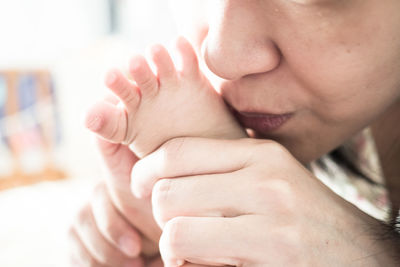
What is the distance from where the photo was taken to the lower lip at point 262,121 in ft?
1.84

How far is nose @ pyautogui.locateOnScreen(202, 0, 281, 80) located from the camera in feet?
1.53

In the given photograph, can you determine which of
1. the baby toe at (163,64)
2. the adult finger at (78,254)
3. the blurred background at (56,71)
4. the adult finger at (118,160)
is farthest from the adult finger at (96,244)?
the blurred background at (56,71)

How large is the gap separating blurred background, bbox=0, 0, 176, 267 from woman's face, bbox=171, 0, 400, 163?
6.45 ft

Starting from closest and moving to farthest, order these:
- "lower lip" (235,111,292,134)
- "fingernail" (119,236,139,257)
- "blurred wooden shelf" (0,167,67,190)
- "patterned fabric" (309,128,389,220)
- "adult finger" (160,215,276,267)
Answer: "adult finger" (160,215,276,267) → "lower lip" (235,111,292,134) → "fingernail" (119,236,139,257) → "patterned fabric" (309,128,389,220) → "blurred wooden shelf" (0,167,67,190)

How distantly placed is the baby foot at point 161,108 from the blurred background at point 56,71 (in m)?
1.91

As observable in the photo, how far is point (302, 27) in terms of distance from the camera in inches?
17.9

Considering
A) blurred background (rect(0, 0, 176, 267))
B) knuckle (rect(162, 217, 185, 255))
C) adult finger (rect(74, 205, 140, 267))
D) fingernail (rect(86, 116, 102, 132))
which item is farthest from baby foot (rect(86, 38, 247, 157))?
blurred background (rect(0, 0, 176, 267))

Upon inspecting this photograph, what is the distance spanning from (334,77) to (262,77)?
0.08m

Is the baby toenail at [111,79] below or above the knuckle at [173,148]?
above

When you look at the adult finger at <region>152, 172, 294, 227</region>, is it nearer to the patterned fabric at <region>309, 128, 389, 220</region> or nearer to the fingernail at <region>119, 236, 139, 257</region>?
the fingernail at <region>119, 236, 139, 257</region>

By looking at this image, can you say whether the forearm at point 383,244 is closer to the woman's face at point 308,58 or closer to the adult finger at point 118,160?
the woman's face at point 308,58

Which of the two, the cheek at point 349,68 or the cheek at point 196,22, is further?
the cheek at point 196,22

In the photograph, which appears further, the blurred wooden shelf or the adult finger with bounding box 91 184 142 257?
the blurred wooden shelf

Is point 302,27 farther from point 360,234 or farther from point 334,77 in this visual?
point 360,234
